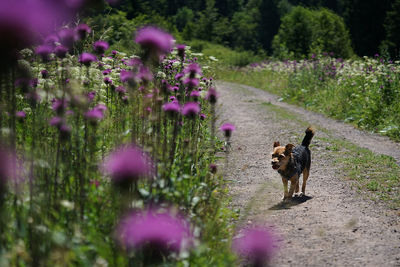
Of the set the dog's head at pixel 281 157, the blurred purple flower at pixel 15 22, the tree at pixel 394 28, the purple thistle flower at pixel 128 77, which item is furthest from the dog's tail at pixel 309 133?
the tree at pixel 394 28

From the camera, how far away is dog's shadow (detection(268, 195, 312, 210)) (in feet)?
14.8

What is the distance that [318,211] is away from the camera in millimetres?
4301

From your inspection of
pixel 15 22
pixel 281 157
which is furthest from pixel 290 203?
pixel 15 22

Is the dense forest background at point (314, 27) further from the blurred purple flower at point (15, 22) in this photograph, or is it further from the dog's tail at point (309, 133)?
the blurred purple flower at point (15, 22)

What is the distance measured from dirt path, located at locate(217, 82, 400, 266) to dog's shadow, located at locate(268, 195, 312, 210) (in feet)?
0.04

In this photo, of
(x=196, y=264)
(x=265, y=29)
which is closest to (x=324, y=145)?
(x=196, y=264)

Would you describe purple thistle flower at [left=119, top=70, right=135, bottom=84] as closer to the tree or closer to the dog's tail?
the dog's tail

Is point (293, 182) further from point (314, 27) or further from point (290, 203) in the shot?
point (314, 27)

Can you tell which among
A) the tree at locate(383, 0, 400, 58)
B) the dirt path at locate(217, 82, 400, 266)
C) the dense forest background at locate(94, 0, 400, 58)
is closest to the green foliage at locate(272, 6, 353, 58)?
the dense forest background at locate(94, 0, 400, 58)

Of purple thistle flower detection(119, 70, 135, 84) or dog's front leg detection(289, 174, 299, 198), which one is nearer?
purple thistle flower detection(119, 70, 135, 84)

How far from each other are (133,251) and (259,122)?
845 centimetres

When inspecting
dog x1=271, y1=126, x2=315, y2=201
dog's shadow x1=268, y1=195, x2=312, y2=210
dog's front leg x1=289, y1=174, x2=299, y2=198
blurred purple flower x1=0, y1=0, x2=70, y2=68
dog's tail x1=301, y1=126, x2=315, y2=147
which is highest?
blurred purple flower x1=0, y1=0, x2=70, y2=68

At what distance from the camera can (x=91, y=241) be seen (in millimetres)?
2193

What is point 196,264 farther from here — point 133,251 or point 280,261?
point 280,261
